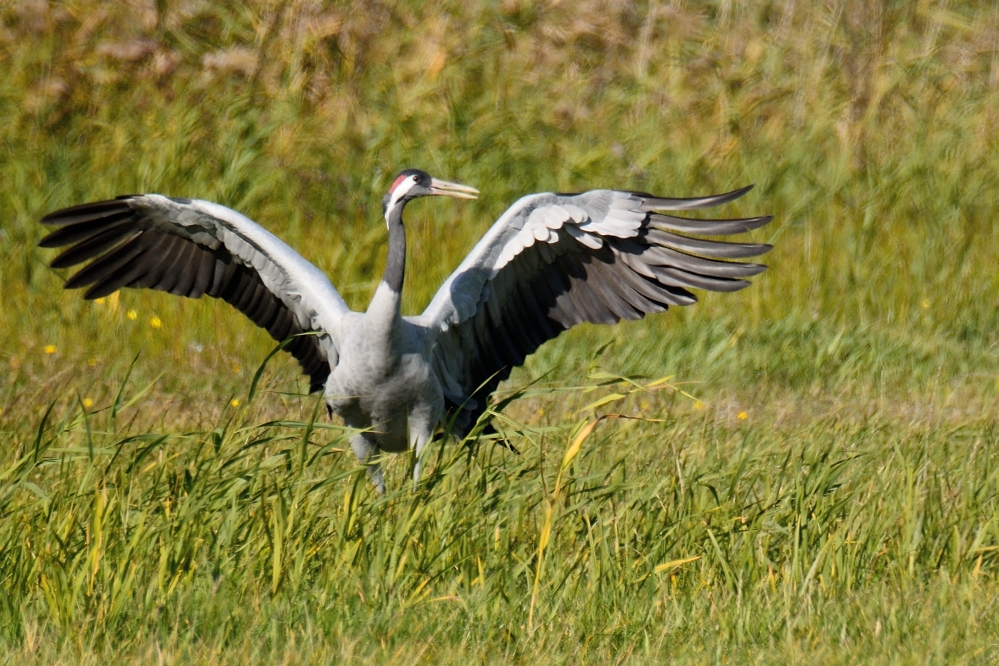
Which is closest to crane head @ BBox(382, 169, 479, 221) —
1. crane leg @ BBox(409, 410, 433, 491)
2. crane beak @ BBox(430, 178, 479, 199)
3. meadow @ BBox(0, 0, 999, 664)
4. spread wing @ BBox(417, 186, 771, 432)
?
crane beak @ BBox(430, 178, 479, 199)

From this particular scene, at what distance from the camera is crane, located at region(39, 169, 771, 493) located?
504cm

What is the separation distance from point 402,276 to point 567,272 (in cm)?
67

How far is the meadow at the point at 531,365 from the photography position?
3.62m

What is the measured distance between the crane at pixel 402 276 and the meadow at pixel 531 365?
0.97 feet

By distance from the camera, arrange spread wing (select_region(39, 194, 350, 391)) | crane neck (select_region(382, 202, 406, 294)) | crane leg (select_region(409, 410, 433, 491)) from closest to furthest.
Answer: crane neck (select_region(382, 202, 406, 294))
spread wing (select_region(39, 194, 350, 391))
crane leg (select_region(409, 410, 433, 491))

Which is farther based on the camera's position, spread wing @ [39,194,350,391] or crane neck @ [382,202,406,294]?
spread wing @ [39,194,350,391]

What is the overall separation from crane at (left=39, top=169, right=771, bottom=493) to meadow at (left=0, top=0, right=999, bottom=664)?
294mm

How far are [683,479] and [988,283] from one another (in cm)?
402

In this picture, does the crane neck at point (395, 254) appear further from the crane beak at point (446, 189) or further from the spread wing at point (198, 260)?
the spread wing at point (198, 260)

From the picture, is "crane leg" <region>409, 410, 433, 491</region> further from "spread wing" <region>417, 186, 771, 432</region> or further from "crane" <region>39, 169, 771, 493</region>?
"spread wing" <region>417, 186, 771, 432</region>

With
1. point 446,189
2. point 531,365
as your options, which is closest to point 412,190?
point 446,189

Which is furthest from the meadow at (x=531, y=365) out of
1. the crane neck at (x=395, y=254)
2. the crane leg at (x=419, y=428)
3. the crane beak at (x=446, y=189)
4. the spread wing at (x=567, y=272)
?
the crane beak at (x=446, y=189)

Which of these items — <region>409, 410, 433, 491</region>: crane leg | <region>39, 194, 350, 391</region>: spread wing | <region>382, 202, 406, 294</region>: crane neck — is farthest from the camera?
<region>409, 410, 433, 491</region>: crane leg

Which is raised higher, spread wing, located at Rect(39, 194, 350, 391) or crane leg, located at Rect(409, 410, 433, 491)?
spread wing, located at Rect(39, 194, 350, 391)
